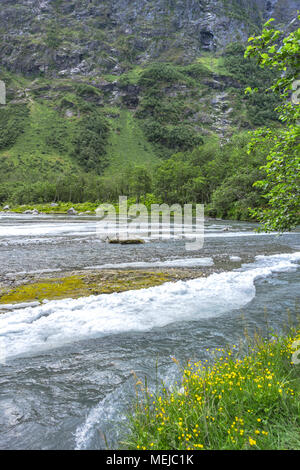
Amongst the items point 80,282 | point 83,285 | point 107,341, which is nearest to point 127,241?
point 80,282

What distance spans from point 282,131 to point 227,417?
5751mm

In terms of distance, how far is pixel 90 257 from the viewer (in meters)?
18.2

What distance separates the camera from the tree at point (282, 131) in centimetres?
468

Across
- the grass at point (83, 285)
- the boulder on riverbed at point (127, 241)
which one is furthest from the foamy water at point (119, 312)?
the boulder on riverbed at point (127, 241)

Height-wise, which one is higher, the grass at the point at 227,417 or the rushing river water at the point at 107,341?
the grass at the point at 227,417

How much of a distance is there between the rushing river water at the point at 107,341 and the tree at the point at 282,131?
11.0 feet

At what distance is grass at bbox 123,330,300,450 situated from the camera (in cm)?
318

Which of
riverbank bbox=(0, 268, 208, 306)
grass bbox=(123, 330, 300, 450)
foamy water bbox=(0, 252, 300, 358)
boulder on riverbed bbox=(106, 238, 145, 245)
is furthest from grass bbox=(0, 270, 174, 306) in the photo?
boulder on riverbed bbox=(106, 238, 145, 245)

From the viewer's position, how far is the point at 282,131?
20.2ft

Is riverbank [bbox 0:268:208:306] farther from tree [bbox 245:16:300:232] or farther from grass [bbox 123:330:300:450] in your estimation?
grass [bbox 123:330:300:450]

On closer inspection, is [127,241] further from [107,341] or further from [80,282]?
[107,341]

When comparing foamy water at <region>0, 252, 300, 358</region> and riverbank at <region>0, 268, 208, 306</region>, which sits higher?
riverbank at <region>0, 268, 208, 306</region>

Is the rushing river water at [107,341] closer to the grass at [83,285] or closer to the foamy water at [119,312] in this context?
the foamy water at [119,312]

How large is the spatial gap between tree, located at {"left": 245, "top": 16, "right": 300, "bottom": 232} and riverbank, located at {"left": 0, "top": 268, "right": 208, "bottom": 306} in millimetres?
6377
